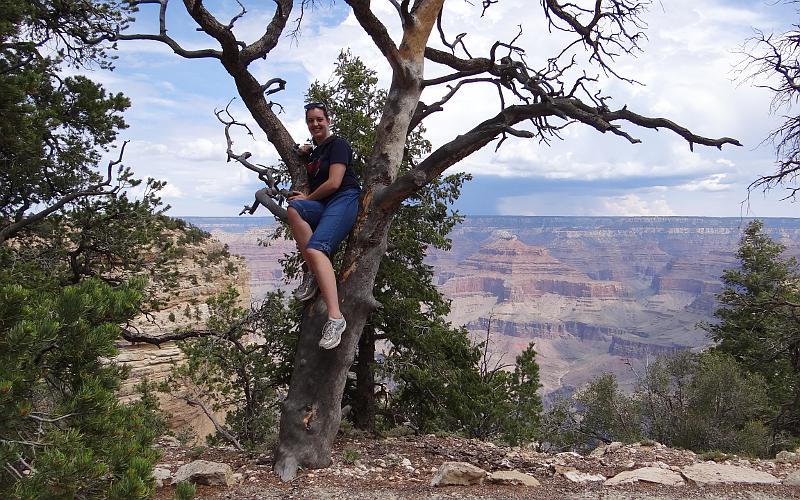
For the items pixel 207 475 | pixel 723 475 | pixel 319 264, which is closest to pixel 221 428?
pixel 207 475

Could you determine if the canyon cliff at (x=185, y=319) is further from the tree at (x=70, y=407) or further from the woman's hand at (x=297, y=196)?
the tree at (x=70, y=407)

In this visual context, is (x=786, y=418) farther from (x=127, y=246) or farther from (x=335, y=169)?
(x=127, y=246)

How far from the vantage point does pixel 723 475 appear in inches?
221

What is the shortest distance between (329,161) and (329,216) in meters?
0.56

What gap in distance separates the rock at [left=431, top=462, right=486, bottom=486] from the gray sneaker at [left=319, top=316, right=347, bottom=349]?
1.56 m

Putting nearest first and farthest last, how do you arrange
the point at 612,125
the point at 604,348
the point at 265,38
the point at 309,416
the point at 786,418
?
the point at 612,125 → the point at 309,416 → the point at 265,38 → the point at 786,418 → the point at 604,348

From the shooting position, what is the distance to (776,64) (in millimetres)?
7719

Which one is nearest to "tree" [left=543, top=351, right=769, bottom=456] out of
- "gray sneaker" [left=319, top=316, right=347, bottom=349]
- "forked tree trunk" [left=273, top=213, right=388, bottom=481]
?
"forked tree trunk" [left=273, top=213, right=388, bottom=481]

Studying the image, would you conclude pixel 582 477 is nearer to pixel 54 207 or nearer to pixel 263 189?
pixel 263 189

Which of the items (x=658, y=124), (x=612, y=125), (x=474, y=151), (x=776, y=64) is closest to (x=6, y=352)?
(x=474, y=151)

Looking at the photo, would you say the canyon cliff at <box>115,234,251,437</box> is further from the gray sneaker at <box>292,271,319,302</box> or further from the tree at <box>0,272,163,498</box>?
the tree at <box>0,272,163,498</box>

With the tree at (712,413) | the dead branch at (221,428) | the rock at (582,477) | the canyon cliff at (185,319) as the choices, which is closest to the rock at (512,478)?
the rock at (582,477)

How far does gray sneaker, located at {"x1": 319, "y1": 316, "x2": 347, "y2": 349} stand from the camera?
16.9 ft

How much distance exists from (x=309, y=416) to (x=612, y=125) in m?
3.94
